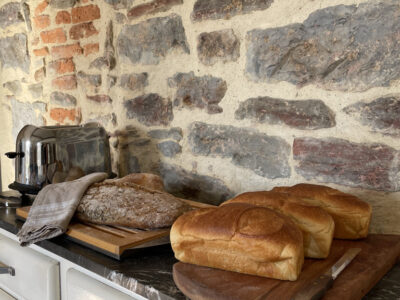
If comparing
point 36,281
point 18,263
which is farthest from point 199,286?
point 18,263

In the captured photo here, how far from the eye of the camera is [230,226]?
2.37 feet

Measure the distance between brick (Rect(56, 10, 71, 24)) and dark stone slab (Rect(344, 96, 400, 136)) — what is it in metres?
1.33

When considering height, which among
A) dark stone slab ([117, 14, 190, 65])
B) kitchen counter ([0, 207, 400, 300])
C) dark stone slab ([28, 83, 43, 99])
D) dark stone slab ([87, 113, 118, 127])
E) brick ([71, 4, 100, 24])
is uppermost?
brick ([71, 4, 100, 24])

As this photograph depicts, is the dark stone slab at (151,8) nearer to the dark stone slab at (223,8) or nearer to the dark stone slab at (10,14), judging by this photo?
the dark stone slab at (223,8)

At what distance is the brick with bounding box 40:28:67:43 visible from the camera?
1791mm

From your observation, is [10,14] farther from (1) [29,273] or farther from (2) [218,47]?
(1) [29,273]

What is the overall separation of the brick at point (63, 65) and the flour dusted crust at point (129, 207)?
35.8 inches

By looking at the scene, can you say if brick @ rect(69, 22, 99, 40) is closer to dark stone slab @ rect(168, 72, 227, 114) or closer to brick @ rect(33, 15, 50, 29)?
brick @ rect(33, 15, 50, 29)

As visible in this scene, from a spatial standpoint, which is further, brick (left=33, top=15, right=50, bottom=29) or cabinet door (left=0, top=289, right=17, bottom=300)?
brick (left=33, top=15, right=50, bottom=29)

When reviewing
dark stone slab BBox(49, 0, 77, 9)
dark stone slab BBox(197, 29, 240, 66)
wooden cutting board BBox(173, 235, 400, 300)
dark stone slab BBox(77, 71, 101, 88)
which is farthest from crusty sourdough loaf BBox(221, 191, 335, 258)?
dark stone slab BBox(49, 0, 77, 9)

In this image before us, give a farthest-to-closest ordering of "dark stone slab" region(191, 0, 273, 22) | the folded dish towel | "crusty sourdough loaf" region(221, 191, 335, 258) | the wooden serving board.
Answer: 1. "dark stone slab" region(191, 0, 273, 22)
2. the folded dish towel
3. the wooden serving board
4. "crusty sourdough loaf" region(221, 191, 335, 258)

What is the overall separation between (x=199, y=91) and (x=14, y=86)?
1295 millimetres

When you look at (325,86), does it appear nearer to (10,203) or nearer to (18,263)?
(18,263)

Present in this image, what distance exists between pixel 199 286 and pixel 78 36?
1399 mm
